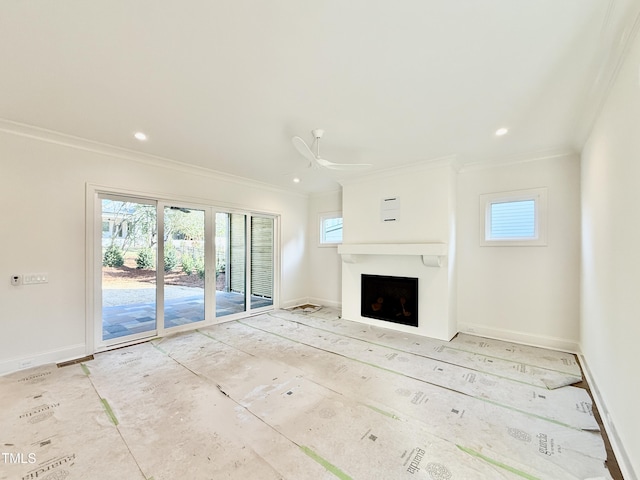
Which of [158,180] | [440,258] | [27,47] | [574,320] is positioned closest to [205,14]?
[27,47]

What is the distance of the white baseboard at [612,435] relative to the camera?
5.62ft

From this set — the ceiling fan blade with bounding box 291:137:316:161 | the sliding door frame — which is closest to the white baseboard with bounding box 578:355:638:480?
the ceiling fan blade with bounding box 291:137:316:161

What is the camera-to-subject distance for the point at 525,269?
13.3 feet

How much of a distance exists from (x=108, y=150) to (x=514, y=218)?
5987 mm

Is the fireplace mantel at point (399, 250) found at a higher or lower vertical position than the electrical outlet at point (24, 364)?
higher

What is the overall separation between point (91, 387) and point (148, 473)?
1614 millimetres

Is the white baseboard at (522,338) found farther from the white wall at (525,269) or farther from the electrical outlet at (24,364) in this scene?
the electrical outlet at (24,364)

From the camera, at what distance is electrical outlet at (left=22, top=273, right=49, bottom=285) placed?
3.20 metres

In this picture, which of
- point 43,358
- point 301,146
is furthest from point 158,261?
point 301,146

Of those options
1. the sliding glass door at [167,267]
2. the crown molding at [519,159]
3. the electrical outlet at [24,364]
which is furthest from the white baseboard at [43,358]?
the crown molding at [519,159]

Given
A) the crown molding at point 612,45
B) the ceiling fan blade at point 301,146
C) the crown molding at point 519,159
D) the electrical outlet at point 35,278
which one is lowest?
A: the electrical outlet at point 35,278

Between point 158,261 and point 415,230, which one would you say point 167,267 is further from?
point 415,230

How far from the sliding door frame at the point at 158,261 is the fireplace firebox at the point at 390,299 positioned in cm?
217

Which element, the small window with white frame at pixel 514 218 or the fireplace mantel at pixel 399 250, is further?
the fireplace mantel at pixel 399 250
